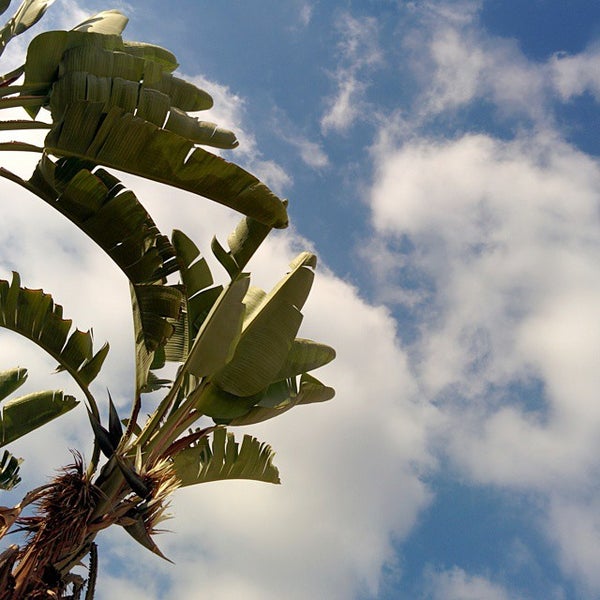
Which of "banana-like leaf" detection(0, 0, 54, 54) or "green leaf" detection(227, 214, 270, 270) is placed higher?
"banana-like leaf" detection(0, 0, 54, 54)

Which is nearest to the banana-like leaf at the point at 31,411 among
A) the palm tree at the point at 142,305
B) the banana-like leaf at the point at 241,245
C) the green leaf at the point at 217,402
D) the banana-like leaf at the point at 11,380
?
the banana-like leaf at the point at 11,380

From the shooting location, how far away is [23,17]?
26.1ft

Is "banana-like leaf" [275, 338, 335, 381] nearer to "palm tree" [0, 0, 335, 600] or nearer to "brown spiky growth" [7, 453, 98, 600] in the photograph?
"palm tree" [0, 0, 335, 600]

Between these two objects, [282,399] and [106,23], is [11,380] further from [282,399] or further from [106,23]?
[106,23]

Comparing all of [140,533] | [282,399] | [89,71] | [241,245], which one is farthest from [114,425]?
[89,71]

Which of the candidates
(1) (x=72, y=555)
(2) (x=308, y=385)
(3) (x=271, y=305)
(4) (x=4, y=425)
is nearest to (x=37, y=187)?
(3) (x=271, y=305)

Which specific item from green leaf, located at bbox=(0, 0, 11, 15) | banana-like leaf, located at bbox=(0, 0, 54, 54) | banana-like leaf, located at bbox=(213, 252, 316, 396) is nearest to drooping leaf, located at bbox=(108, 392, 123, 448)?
banana-like leaf, located at bbox=(213, 252, 316, 396)

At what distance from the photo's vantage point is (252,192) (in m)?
5.52

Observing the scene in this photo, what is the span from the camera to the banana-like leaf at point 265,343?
7.37 meters

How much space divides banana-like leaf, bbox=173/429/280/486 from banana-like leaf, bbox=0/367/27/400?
439cm

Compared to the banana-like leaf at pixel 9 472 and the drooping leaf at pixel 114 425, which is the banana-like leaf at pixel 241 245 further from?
the banana-like leaf at pixel 9 472

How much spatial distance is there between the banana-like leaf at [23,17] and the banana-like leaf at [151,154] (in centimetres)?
287

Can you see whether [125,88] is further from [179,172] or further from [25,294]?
[25,294]

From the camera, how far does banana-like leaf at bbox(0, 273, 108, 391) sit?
6832 mm
